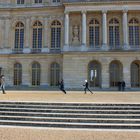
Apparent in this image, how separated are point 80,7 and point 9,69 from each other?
44.7ft

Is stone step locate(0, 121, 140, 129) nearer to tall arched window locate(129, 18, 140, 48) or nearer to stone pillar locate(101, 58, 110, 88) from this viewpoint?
stone pillar locate(101, 58, 110, 88)

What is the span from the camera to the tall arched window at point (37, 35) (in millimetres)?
39406

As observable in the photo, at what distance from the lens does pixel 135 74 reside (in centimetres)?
3697

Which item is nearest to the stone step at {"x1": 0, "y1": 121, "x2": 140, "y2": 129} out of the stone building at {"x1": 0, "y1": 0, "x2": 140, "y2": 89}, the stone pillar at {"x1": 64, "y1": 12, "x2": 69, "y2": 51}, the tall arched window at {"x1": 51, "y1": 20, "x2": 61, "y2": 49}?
the stone building at {"x1": 0, "y1": 0, "x2": 140, "y2": 89}

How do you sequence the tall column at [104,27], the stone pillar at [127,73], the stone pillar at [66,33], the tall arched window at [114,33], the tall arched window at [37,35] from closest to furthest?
the stone pillar at [127,73] → the tall column at [104,27] → the stone pillar at [66,33] → the tall arched window at [114,33] → the tall arched window at [37,35]

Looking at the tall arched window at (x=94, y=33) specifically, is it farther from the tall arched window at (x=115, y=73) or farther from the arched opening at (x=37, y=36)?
the arched opening at (x=37, y=36)

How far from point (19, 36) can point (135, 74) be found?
1766 cm

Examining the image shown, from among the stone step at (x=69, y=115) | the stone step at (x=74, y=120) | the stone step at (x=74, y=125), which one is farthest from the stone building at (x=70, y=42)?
the stone step at (x=74, y=125)

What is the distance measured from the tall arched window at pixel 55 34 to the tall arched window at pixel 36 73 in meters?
3.57

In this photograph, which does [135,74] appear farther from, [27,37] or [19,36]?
[19,36]

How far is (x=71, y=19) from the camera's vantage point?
3794cm

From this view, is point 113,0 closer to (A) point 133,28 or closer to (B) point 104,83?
(A) point 133,28

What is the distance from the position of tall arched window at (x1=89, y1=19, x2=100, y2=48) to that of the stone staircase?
24.6 meters

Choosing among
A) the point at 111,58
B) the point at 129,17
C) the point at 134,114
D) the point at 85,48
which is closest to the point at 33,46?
the point at 85,48
